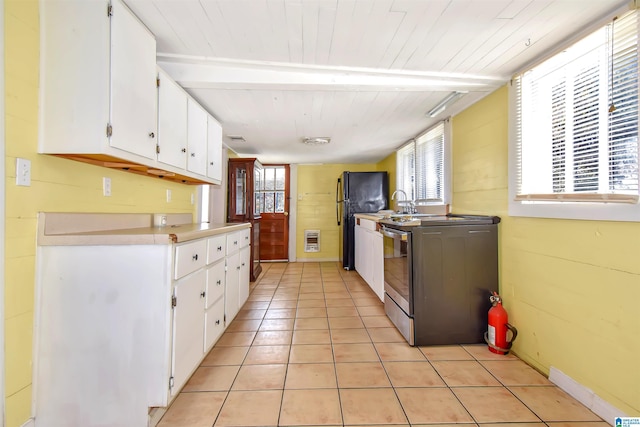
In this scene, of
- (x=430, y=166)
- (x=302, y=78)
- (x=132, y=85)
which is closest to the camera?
(x=132, y=85)

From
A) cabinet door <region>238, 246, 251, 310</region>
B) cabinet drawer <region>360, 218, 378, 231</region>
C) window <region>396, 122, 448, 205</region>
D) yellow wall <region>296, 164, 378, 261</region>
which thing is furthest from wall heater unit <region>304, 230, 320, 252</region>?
cabinet door <region>238, 246, 251, 310</region>

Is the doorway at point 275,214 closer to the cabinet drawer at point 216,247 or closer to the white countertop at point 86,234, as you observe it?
the cabinet drawer at point 216,247

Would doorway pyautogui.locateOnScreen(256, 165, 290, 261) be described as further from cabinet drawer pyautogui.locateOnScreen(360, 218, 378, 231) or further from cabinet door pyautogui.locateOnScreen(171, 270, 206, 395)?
cabinet door pyautogui.locateOnScreen(171, 270, 206, 395)

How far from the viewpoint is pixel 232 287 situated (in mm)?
2391

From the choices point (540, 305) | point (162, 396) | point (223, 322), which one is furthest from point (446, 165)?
point (162, 396)

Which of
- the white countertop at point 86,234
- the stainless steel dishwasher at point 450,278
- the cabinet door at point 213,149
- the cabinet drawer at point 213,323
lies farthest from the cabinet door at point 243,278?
the stainless steel dishwasher at point 450,278

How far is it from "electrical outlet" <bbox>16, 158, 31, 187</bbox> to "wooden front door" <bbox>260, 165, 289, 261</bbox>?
451 centimetres

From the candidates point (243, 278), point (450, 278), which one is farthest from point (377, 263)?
point (243, 278)

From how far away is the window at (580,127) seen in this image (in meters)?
1.31

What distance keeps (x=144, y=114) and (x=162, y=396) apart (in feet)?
4.83

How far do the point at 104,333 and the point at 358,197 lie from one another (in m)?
4.07

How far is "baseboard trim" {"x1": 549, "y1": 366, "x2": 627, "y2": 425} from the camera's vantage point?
4.53ft

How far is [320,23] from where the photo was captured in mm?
1527

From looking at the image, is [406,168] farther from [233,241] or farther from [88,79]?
[88,79]
